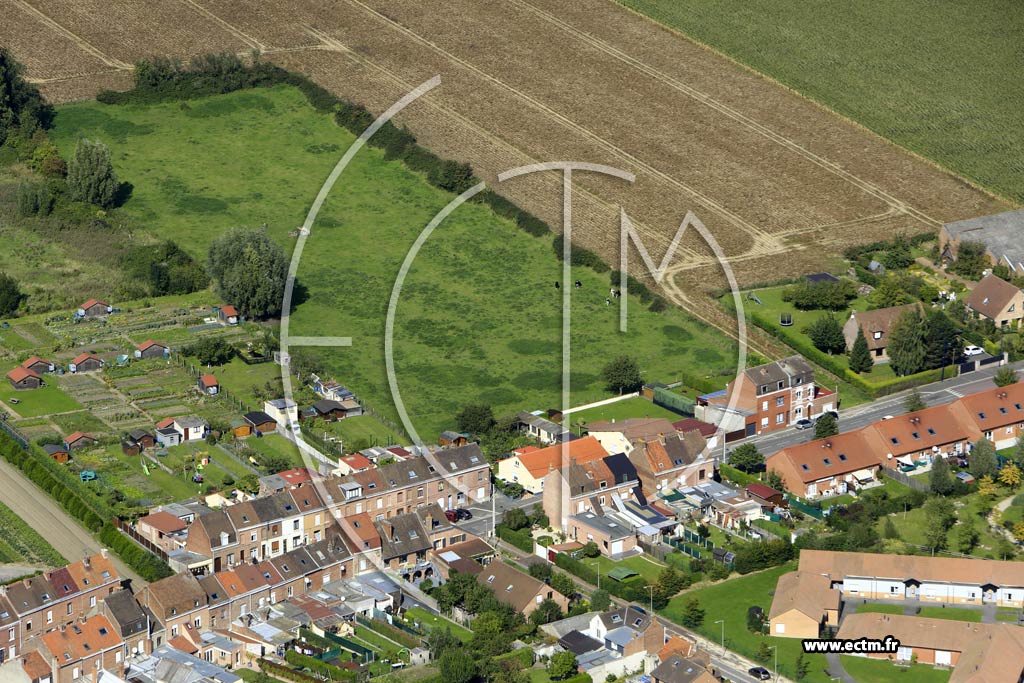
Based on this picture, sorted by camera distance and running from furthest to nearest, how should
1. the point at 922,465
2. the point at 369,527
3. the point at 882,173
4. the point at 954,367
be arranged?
the point at 882,173
the point at 954,367
the point at 922,465
the point at 369,527

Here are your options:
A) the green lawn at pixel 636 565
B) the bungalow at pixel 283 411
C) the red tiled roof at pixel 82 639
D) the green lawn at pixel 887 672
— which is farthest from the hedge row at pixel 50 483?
the green lawn at pixel 887 672

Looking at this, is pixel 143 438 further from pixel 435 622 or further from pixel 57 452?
pixel 435 622

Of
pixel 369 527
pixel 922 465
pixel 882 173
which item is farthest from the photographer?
pixel 882 173

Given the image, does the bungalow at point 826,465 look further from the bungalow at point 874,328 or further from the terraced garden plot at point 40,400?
the terraced garden plot at point 40,400

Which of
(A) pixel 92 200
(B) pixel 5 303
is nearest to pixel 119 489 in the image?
(B) pixel 5 303

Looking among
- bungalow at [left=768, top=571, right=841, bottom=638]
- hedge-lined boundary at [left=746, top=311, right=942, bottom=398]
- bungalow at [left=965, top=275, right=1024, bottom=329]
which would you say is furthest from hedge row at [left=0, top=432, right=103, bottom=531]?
→ bungalow at [left=965, top=275, right=1024, bottom=329]

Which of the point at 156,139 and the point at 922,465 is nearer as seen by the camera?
the point at 922,465

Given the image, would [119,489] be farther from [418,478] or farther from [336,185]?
[336,185]
